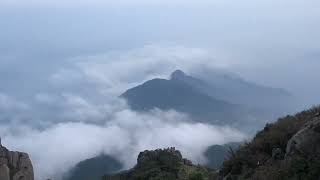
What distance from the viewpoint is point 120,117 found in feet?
595

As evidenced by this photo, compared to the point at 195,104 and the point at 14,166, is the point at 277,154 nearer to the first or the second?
the point at 14,166

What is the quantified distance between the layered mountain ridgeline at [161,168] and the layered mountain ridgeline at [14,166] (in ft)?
15.6

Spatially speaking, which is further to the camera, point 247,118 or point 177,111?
point 177,111

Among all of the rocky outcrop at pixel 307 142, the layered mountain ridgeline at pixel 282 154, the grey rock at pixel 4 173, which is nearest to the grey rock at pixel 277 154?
the layered mountain ridgeline at pixel 282 154

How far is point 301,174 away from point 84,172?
7741cm

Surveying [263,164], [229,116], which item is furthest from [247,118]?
[263,164]

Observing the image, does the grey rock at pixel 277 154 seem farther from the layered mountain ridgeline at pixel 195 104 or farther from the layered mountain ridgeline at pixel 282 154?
the layered mountain ridgeline at pixel 195 104

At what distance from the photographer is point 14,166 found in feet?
111

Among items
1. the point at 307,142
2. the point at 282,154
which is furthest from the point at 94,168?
the point at 307,142

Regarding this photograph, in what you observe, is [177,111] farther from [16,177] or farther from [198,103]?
[16,177]

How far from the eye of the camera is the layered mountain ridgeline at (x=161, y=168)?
28.5 meters

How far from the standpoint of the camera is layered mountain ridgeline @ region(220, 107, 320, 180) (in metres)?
12.2

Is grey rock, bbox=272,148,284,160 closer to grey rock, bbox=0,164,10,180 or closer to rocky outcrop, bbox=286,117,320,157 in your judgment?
rocky outcrop, bbox=286,117,320,157

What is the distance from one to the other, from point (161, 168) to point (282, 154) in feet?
56.1
